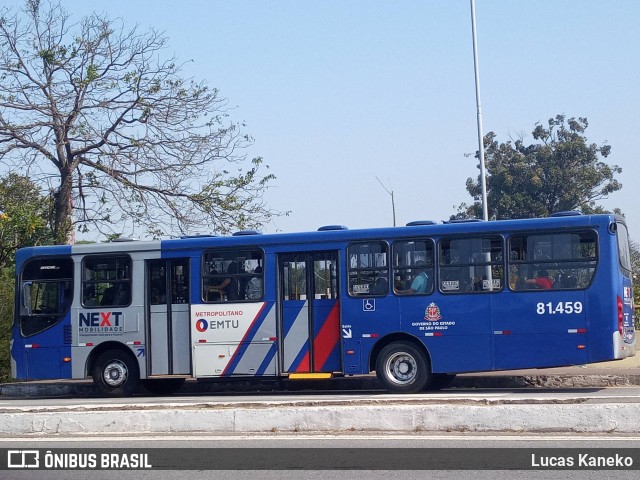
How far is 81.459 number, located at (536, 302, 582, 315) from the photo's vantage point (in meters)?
14.7

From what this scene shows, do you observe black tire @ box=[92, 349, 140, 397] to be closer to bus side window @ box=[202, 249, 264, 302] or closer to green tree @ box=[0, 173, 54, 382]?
bus side window @ box=[202, 249, 264, 302]

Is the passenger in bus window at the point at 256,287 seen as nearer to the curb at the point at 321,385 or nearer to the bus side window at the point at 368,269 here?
the bus side window at the point at 368,269

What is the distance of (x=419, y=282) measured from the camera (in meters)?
15.6

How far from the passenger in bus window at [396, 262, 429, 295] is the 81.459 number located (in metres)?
1.89

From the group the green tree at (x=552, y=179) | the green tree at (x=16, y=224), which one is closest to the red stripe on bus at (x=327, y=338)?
the green tree at (x=16, y=224)

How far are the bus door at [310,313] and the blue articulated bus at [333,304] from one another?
18 mm

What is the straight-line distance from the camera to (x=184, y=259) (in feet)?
55.5

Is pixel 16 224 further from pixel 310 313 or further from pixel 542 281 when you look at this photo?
pixel 542 281

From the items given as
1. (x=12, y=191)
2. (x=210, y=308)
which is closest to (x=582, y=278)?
(x=210, y=308)

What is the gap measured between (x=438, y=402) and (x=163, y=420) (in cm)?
330

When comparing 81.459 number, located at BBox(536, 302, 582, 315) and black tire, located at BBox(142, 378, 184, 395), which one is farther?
black tire, located at BBox(142, 378, 184, 395)

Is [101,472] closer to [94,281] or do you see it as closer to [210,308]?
[210,308]

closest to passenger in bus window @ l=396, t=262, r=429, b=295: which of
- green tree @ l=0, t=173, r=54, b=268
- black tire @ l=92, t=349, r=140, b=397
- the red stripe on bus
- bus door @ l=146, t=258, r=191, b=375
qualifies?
the red stripe on bus

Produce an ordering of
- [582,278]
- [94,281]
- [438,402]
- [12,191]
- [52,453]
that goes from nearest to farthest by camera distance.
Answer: [52,453], [438,402], [582,278], [94,281], [12,191]
